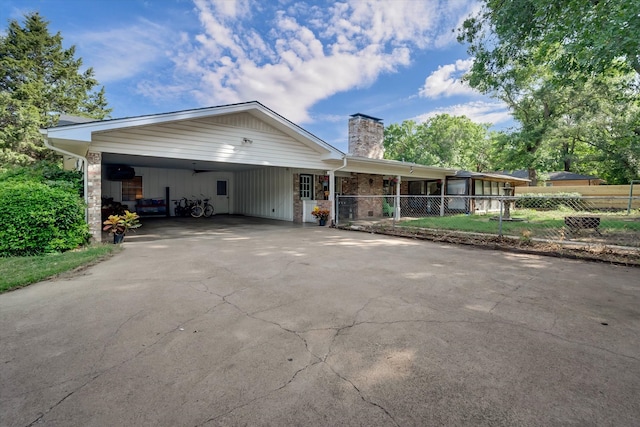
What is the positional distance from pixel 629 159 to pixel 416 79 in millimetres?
15273

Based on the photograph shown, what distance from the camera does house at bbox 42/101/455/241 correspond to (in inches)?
269

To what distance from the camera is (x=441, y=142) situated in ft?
98.3

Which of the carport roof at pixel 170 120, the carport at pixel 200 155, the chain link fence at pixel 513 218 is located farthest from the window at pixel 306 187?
the carport roof at pixel 170 120

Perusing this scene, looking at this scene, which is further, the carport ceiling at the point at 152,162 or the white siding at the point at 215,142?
the carport ceiling at the point at 152,162

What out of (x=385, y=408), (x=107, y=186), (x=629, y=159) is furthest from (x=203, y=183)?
(x=629, y=159)

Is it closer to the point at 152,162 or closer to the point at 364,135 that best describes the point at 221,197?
the point at 152,162

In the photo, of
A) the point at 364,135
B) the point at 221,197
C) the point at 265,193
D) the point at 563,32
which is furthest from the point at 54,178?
the point at 364,135

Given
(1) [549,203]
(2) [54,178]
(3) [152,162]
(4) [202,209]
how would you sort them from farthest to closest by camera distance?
(1) [549,203], (4) [202,209], (3) [152,162], (2) [54,178]

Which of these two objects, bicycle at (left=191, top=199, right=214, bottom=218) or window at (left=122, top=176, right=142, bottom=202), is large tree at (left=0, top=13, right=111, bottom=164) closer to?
window at (left=122, top=176, right=142, bottom=202)

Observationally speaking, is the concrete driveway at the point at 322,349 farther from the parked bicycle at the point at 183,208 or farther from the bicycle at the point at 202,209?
the parked bicycle at the point at 183,208

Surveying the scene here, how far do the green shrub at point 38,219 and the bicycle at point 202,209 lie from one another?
26.9ft

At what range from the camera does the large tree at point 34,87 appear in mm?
15500

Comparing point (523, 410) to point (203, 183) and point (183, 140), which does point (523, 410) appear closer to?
point (183, 140)

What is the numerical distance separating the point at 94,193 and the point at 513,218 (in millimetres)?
14656
